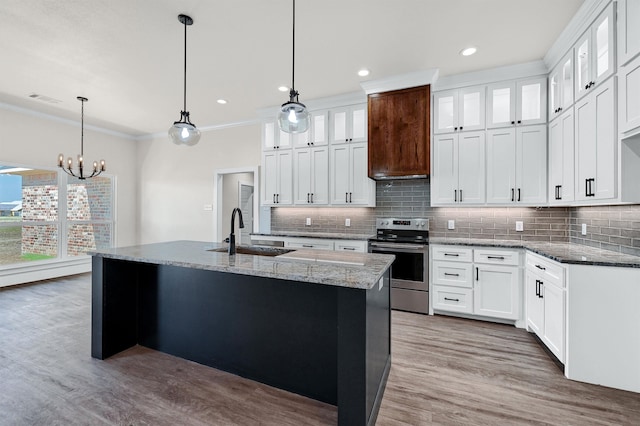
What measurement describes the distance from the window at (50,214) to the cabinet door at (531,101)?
744 cm

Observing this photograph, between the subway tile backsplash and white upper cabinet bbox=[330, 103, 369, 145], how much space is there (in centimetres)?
80

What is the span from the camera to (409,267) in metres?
3.76

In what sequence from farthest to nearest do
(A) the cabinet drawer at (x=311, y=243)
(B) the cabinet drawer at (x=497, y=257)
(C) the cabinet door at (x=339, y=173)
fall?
(C) the cabinet door at (x=339, y=173) → (A) the cabinet drawer at (x=311, y=243) → (B) the cabinet drawer at (x=497, y=257)

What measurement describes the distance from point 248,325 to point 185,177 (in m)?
4.88

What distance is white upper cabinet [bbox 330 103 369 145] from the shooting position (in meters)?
4.29

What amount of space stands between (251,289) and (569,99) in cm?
337

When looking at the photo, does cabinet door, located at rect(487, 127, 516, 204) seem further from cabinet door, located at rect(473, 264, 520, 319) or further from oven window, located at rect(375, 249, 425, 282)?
oven window, located at rect(375, 249, 425, 282)

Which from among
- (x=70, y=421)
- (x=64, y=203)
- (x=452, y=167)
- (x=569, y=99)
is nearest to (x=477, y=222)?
(x=452, y=167)

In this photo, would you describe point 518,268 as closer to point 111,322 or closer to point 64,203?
point 111,322

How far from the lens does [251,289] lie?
7.31 feet

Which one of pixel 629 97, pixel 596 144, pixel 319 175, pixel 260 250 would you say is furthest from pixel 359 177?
pixel 629 97

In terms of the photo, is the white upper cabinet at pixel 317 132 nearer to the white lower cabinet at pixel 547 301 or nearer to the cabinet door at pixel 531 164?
the cabinet door at pixel 531 164

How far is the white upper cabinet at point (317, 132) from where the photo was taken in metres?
4.54

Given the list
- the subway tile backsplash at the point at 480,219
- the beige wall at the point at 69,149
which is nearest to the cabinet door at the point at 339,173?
the subway tile backsplash at the point at 480,219
